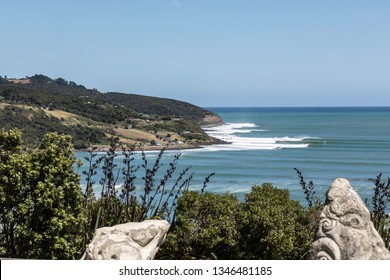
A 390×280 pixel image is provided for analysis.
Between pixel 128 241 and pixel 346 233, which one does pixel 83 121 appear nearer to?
pixel 128 241

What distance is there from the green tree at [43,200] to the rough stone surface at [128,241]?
0.38 m

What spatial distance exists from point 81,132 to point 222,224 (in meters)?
65.6

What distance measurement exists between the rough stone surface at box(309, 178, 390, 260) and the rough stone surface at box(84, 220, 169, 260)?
1.34m

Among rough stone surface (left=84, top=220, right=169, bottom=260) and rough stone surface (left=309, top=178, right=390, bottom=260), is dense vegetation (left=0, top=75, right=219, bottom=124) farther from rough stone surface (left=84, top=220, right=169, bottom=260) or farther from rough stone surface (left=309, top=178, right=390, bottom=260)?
rough stone surface (left=309, top=178, right=390, bottom=260)

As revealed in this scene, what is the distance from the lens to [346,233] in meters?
4.64

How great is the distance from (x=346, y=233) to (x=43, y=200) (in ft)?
8.38

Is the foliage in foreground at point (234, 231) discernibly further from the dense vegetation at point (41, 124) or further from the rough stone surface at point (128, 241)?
the dense vegetation at point (41, 124)

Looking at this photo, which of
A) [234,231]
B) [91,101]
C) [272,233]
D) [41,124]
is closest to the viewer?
[272,233]

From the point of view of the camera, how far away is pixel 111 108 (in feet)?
314

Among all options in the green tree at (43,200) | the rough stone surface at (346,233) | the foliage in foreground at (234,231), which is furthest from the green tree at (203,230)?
the green tree at (43,200)

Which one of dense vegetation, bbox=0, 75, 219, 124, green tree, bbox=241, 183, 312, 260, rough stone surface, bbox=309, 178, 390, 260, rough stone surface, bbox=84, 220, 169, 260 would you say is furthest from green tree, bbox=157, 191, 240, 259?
dense vegetation, bbox=0, 75, 219, 124

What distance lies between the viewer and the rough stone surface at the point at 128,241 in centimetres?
455

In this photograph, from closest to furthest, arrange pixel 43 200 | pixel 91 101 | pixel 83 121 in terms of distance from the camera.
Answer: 1. pixel 43 200
2. pixel 83 121
3. pixel 91 101

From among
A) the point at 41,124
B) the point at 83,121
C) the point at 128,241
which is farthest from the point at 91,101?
the point at 128,241
